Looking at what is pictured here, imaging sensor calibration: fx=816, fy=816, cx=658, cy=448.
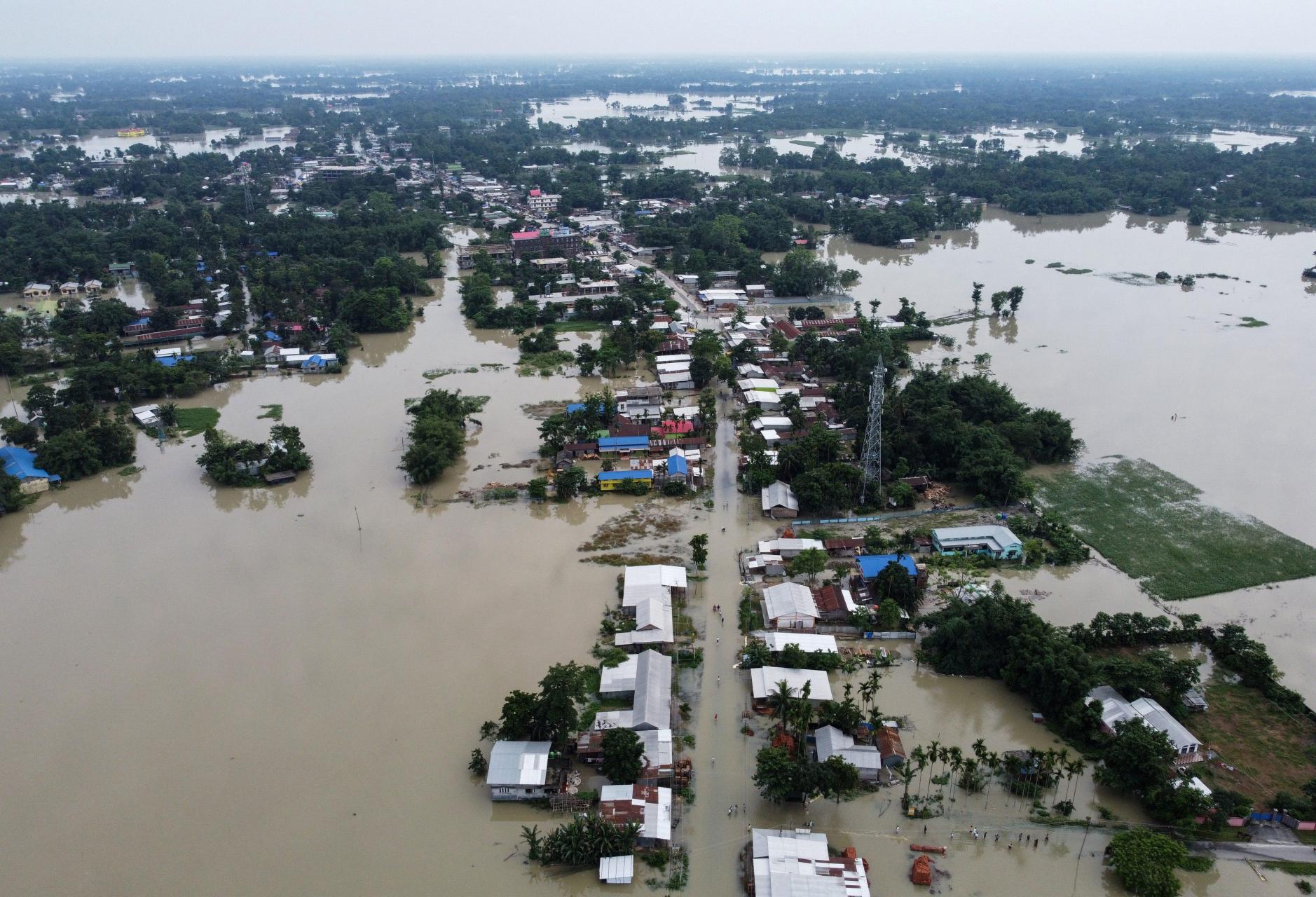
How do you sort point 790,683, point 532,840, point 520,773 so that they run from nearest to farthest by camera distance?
point 532,840, point 520,773, point 790,683

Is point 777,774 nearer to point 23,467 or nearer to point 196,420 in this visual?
point 23,467

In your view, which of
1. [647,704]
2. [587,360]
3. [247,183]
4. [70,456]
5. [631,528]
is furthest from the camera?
[247,183]

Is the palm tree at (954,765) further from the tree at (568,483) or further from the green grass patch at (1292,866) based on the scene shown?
the tree at (568,483)

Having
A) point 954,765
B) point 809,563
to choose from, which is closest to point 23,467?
point 809,563

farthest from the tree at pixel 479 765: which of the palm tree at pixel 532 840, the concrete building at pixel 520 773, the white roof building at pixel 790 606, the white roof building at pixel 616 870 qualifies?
the white roof building at pixel 790 606

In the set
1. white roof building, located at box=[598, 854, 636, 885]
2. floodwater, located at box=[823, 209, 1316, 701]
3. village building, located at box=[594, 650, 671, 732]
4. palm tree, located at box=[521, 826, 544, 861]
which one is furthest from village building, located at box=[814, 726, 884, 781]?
floodwater, located at box=[823, 209, 1316, 701]

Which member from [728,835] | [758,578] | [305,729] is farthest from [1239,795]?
[305,729]

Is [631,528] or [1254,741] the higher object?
[631,528]
